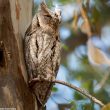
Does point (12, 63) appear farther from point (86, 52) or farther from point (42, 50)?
point (86, 52)

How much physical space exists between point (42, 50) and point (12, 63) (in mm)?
144

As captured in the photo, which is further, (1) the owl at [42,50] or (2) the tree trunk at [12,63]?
(1) the owl at [42,50]

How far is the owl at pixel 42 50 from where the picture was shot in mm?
1775

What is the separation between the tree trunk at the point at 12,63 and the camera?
1671mm

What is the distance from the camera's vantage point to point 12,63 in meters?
1.72

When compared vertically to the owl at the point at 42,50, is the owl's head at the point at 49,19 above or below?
above

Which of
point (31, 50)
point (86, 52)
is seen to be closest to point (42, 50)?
point (31, 50)

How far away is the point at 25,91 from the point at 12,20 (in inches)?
10.2

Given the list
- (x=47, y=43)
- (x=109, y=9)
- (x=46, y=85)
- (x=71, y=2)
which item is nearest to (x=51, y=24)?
(x=47, y=43)

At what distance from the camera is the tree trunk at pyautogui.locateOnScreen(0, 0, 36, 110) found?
5.48 feet

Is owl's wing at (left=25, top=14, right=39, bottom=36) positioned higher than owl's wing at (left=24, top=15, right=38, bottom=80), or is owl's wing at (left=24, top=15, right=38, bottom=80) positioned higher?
owl's wing at (left=25, top=14, right=39, bottom=36)

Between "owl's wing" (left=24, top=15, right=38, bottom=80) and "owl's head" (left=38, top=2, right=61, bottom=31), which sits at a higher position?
"owl's head" (left=38, top=2, right=61, bottom=31)

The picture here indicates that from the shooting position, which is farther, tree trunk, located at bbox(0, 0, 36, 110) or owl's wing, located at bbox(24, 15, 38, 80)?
owl's wing, located at bbox(24, 15, 38, 80)

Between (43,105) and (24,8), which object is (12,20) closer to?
(24,8)
